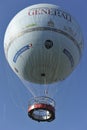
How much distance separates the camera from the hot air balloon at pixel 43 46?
175ft

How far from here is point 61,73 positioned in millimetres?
54594

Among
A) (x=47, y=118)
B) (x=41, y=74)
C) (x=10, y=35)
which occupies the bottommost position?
(x=47, y=118)

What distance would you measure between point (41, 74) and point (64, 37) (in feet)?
13.6

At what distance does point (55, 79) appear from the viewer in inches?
2185

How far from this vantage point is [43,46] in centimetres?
5334

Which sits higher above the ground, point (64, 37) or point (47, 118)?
point (64, 37)

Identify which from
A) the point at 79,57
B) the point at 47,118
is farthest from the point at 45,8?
the point at 47,118

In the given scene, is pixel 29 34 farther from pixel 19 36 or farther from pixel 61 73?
pixel 61 73

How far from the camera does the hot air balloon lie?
175ft

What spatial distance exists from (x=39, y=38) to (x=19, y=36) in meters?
1.96

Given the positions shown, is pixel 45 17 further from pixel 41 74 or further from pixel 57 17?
pixel 41 74

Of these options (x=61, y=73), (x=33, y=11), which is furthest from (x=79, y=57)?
(x=33, y=11)

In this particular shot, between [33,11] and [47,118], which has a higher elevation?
[33,11]

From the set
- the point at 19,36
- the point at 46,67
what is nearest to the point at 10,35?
the point at 19,36
